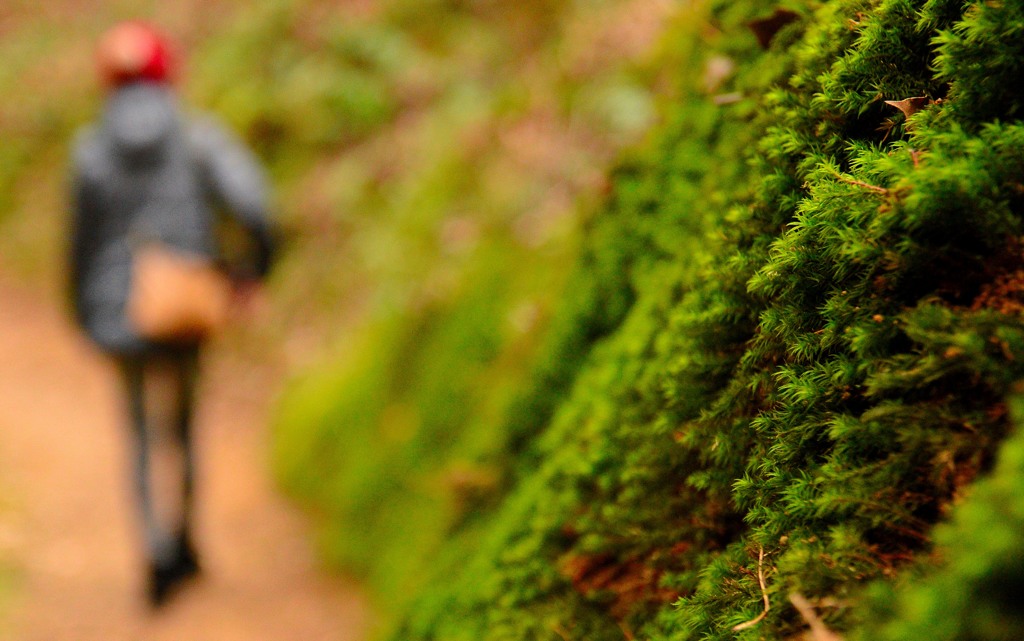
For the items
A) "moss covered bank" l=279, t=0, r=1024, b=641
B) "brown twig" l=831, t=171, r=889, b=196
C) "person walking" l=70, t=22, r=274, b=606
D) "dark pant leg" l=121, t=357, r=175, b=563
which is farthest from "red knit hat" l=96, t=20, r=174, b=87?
"brown twig" l=831, t=171, r=889, b=196

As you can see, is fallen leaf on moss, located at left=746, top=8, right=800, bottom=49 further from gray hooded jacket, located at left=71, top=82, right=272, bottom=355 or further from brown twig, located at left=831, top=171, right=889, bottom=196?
gray hooded jacket, located at left=71, top=82, right=272, bottom=355

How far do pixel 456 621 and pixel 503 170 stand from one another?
413cm

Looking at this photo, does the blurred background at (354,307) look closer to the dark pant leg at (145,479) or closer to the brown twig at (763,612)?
the dark pant leg at (145,479)

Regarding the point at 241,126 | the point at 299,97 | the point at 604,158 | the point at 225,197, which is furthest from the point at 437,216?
the point at 241,126

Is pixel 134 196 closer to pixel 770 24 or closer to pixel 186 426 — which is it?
pixel 186 426

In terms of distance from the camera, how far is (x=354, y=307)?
6.67m

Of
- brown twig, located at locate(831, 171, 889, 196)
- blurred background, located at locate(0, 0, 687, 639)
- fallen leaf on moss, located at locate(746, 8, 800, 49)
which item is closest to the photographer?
brown twig, located at locate(831, 171, 889, 196)

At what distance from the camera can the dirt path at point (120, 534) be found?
438cm

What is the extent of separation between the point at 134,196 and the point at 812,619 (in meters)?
4.07

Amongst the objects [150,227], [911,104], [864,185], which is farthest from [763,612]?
[150,227]

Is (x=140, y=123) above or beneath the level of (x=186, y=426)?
above

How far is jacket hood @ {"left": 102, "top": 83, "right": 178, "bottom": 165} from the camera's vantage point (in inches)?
161

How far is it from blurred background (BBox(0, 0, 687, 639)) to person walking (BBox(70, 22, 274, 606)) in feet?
3.18

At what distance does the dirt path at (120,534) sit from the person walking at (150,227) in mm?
487
